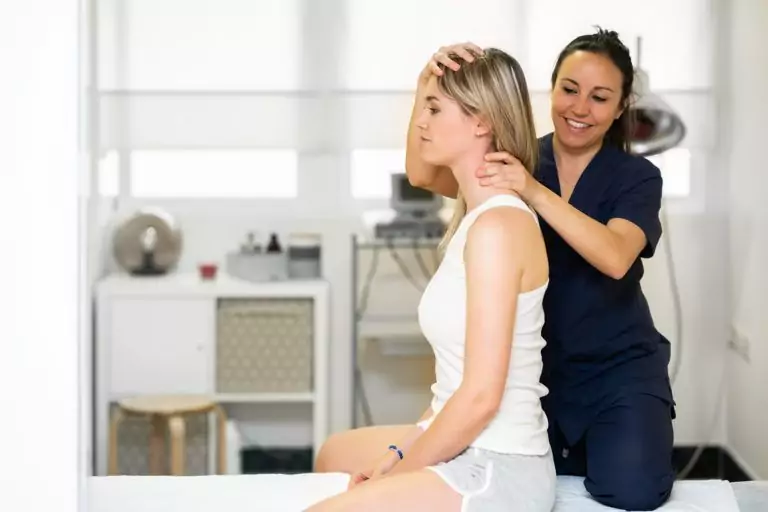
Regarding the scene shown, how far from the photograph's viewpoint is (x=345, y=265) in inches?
158

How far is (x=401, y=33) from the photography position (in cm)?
381

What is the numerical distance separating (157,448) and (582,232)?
2188 mm

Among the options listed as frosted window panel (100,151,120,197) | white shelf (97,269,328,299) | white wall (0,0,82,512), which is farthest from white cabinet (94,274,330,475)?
white wall (0,0,82,512)

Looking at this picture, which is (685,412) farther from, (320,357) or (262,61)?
(262,61)

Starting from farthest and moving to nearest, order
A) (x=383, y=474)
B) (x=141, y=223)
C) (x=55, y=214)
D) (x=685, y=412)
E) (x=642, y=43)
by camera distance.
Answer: (x=141, y=223)
(x=685, y=412)
(x=642, y=43)
(x=383, y=474)
(x=55, y=214)

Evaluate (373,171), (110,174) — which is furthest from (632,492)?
(110,174)

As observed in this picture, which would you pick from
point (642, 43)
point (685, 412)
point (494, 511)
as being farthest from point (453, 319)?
point (685, 412)

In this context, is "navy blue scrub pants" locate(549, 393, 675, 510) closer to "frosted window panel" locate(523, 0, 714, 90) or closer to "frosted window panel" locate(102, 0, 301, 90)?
"frosted window panel" locate(523, 0, 714, 90)

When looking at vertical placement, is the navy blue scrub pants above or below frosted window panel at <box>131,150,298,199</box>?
below

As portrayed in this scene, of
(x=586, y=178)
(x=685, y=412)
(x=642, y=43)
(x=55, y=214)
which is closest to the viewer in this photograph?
(x=55, y=214)

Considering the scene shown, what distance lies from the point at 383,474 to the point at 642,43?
1722 mm

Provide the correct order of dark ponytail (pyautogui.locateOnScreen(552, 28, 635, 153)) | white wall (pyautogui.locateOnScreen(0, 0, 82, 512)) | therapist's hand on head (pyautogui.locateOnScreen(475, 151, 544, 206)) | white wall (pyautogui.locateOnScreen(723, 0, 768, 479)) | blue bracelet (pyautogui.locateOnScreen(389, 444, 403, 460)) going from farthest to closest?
white wall (pyautogui.locateOnScreen(723, 0, 768, 479)) → dark ponytail (pyautogui.locateOnScreen(552, 28, 635, 153)) → blue bracelet (pyautogui.locateOnScreen(389, 444, 403, 460)) → therapist's hand on head (pyautogui.locateOnScreen(475, 151, 544, 206)) → white wall (pyautogui.locateOnScreen(0, 0, 82, 512))

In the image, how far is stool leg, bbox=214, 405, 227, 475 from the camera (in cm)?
380

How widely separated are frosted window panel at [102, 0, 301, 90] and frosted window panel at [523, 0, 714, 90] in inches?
34.0
